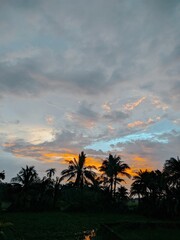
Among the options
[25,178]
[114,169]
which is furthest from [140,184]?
[25,178]

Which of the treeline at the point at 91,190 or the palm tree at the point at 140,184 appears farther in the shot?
the palm tree at the point at 140,184

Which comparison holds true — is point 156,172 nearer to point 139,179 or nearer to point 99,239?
point 139,179

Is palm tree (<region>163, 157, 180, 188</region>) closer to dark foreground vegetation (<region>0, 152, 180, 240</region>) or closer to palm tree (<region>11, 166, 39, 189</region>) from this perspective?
dark foreground vegetation (<region>0, 152, 180, 240</region>)

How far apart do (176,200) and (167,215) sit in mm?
2686

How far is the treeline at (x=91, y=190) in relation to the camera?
48.2m

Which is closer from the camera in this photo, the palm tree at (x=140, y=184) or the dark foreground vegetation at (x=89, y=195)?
the dark foreground vegetation at (x=89, y=195)

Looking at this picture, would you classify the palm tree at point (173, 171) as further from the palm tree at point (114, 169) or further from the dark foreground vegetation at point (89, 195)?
the palm tree at point (114, 169)

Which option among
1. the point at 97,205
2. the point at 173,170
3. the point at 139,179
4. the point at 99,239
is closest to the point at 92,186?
the point at 97,205

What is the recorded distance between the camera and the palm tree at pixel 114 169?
60.3 m

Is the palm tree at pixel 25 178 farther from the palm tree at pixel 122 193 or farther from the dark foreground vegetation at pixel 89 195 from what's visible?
the palm tree at pixel 122 193

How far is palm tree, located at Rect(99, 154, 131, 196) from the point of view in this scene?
60.3m

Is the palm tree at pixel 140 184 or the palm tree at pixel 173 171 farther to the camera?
the palm tree at pixel 140 184

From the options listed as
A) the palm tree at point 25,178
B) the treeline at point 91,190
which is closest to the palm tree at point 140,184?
the treeline at point 91,190

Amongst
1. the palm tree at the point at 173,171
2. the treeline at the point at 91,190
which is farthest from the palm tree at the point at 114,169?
the palm tree at the point at 173,171
